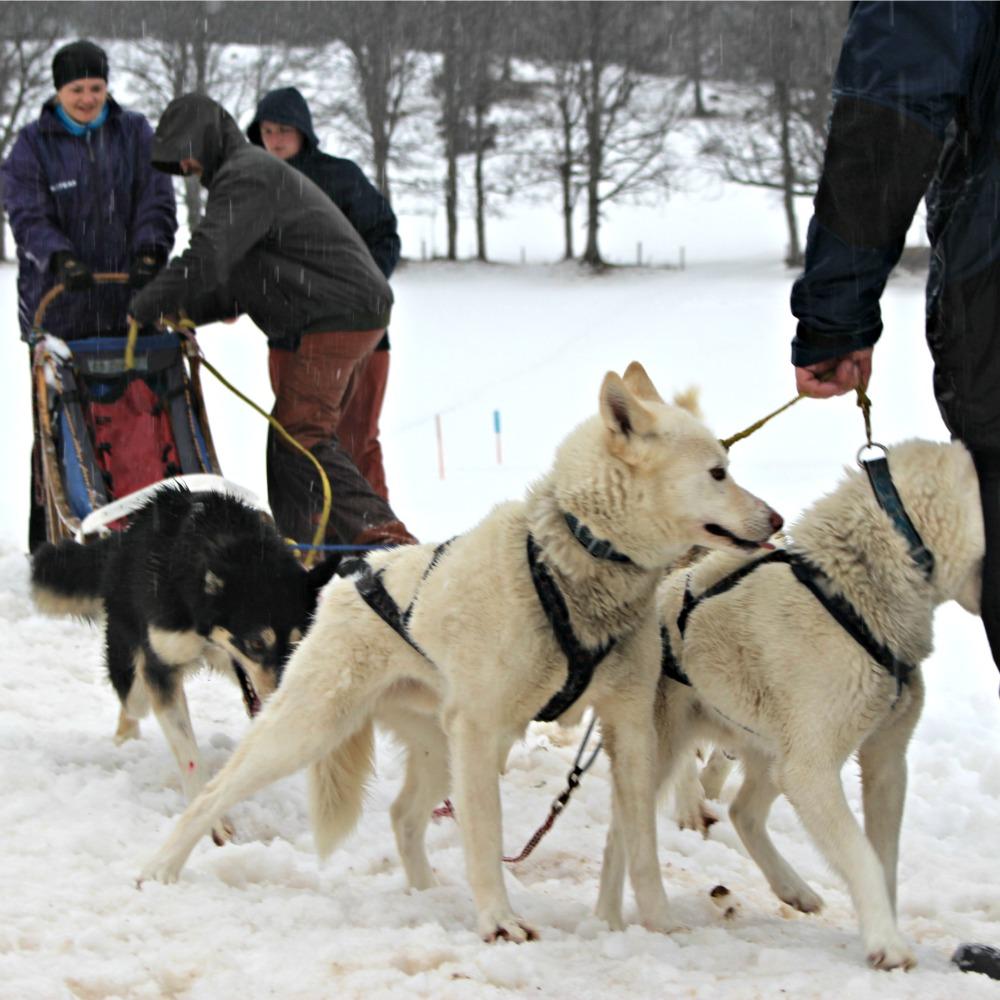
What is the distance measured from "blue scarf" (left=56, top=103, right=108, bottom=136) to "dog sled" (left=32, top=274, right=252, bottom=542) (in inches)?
31.4

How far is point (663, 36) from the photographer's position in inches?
1453

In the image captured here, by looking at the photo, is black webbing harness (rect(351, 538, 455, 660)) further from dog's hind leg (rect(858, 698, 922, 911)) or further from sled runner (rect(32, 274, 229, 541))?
sled runner (rect(32, 274, 229, 541))

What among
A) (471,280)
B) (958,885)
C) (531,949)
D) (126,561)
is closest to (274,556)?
(126,561)

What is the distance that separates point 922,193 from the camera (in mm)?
2795

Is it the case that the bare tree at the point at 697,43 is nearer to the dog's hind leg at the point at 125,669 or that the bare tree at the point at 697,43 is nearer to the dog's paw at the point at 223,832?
the dog's hind leg at the point at 125,669

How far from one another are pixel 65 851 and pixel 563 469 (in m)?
1.68

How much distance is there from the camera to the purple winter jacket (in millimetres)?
6090

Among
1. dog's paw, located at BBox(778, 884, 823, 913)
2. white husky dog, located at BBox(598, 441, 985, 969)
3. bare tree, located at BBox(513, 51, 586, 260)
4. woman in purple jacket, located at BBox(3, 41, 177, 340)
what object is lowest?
dog's paw, located at BBox(778, 884, 823, 913)

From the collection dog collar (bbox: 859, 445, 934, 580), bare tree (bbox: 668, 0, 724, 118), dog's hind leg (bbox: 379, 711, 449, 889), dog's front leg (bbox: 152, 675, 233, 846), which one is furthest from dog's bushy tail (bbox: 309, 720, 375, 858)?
bare tree (bbox: 668, 0, 724, 118)

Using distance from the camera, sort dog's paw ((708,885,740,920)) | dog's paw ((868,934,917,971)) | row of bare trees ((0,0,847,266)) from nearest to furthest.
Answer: dog's paw ((868,934,917,971))
dog's paw ((708,885,740,920))
row of bare trees ((0,0,847,266))

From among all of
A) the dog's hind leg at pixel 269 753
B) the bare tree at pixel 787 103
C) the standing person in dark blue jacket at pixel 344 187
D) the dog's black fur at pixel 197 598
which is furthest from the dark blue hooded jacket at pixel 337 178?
the bare tree at pixel 787 103

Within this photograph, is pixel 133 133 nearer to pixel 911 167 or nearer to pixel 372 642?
pixel 372 642

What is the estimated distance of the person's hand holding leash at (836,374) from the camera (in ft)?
9.84

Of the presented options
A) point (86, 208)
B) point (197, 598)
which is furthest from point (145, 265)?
point (197, 598)
